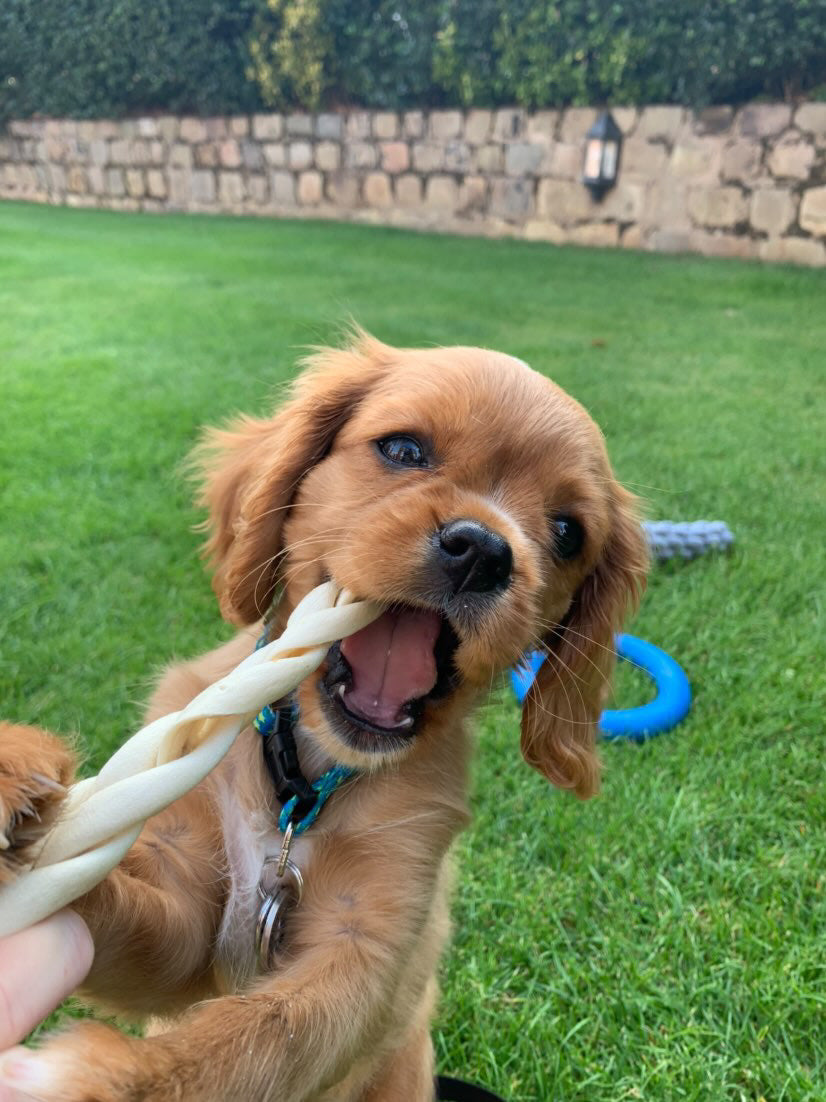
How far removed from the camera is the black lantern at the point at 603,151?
1341cm

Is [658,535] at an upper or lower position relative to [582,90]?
lower

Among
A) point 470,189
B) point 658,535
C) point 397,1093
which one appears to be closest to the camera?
point 397,1093

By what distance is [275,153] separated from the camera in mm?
18406

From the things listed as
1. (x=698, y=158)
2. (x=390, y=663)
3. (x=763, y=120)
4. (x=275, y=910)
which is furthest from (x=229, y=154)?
(x=275, y=910)

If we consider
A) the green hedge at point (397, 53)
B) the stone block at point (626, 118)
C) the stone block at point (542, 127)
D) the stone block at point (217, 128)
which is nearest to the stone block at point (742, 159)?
the green hedge at point (397, 53)

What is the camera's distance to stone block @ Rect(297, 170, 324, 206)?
18.0m

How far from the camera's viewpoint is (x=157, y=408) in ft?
19.6

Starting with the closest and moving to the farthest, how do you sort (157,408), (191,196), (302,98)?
(157,408), (302,98), (191,196)

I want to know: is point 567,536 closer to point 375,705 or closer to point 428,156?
point 375,705

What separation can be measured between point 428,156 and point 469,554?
1641 cm

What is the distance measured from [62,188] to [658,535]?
22.2 m

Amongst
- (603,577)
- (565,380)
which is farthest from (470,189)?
→ (603,577)

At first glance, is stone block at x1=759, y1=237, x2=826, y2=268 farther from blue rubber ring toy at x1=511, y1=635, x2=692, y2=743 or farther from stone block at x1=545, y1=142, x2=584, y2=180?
blue rubber ring toy at x1=511, y1=635, x2=692, y2=743

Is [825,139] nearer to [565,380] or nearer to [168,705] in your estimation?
[565,380]
